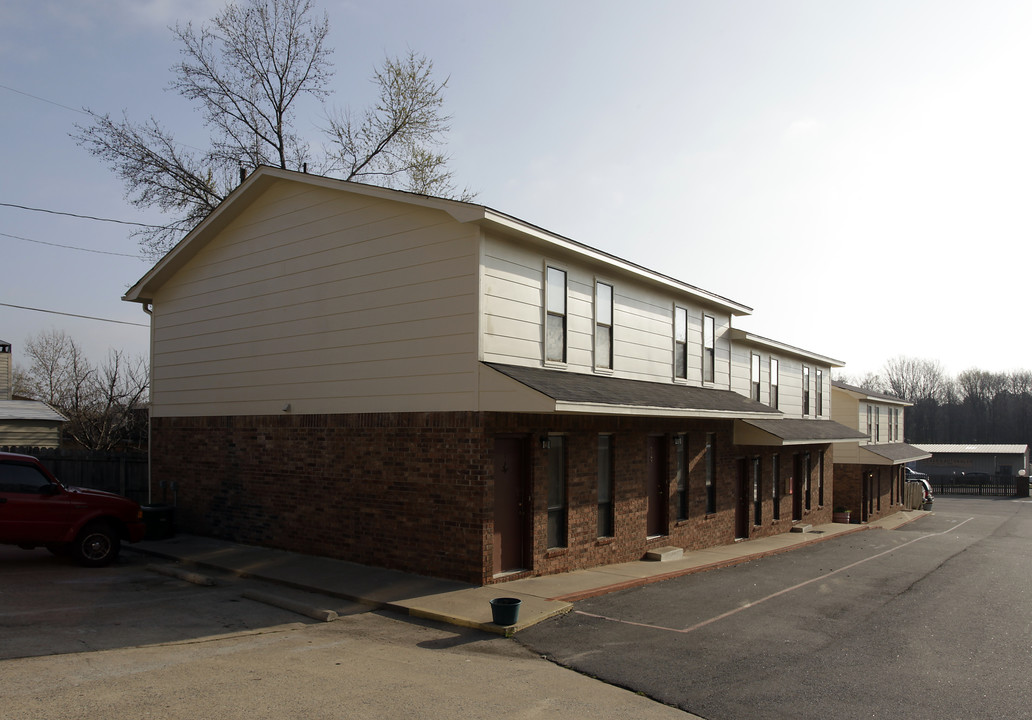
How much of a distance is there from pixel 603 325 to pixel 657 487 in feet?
14.5

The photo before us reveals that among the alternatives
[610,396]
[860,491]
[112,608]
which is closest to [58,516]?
[112,608]

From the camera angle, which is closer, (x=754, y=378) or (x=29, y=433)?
(x=754, y=378)

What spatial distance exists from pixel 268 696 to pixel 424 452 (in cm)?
581

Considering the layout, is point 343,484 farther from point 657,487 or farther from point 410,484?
point 657,487

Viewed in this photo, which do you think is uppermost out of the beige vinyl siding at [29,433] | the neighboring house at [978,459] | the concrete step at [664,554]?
the beige vinyl siding at [29,433]

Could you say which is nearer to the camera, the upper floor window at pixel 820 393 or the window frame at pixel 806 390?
the window frame at pixel 806 390

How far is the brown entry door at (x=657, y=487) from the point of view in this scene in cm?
1658

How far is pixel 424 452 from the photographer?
1227 centimetres

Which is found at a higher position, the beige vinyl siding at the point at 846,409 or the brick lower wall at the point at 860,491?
the beige vinyl siding at the point at 846,409

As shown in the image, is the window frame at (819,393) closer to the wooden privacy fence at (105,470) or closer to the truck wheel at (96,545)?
the wooden privacy fence at (105,470)

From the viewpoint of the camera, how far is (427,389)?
12.3 m

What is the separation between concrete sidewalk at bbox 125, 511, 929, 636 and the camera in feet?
33.1

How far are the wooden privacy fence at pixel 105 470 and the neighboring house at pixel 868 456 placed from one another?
26.4 meters

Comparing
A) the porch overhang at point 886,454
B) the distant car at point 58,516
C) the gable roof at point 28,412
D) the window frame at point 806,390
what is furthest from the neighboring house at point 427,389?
the porch overhang at point 886,454
